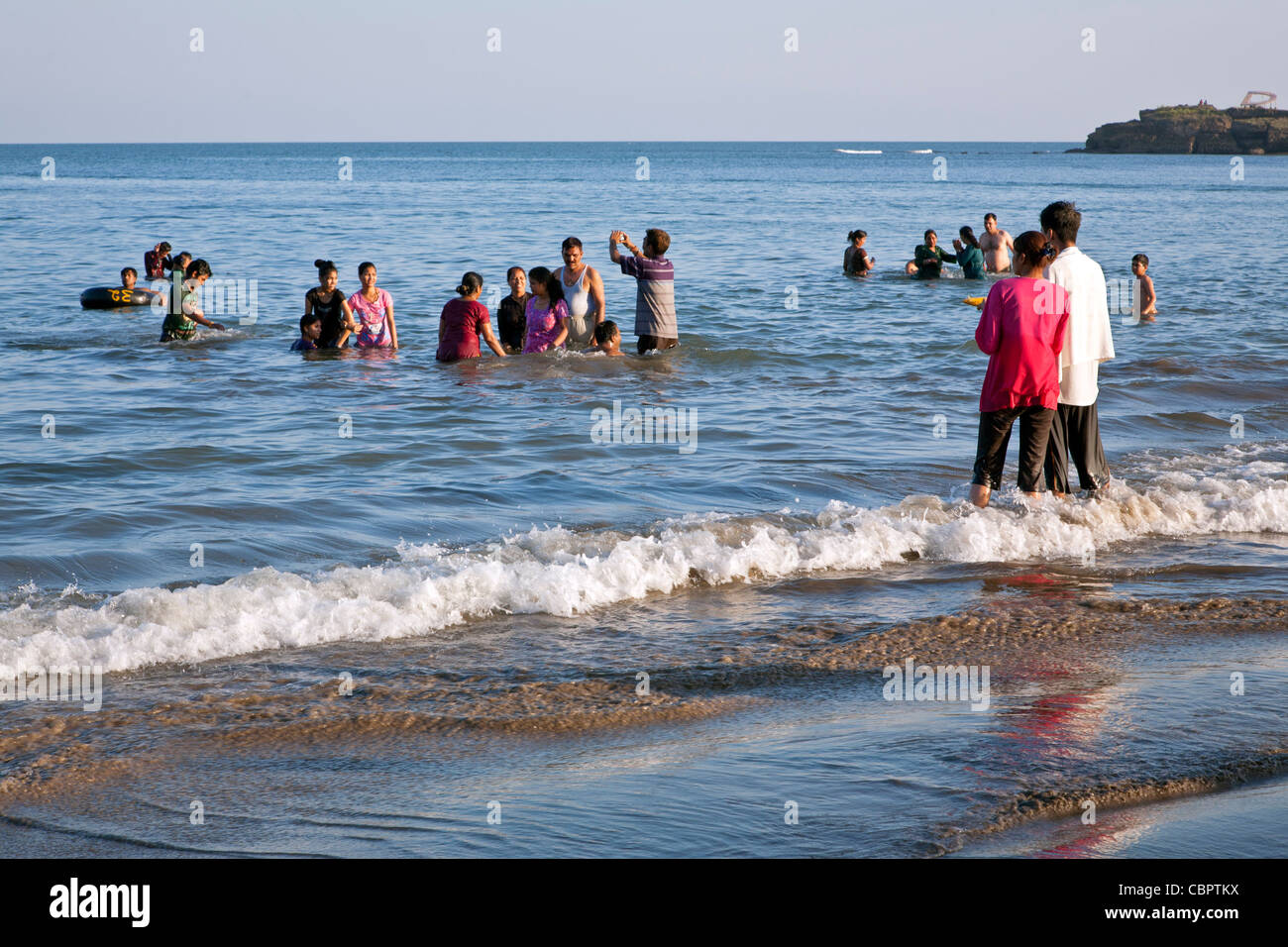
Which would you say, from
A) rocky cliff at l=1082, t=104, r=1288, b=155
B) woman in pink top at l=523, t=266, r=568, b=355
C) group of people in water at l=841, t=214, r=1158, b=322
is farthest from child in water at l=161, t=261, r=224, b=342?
rocky cliff at l=1082, t=104, r=1288, b=155

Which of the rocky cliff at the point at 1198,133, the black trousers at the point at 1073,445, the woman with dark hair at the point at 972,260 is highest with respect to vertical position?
the rocky cliff at the point at 1198,133

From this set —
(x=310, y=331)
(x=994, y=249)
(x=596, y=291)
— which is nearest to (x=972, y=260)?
(x=994, y=249)

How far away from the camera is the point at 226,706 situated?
4.40 meters

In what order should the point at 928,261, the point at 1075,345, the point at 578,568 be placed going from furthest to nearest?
1. the point at 928,261
2. the point at 1075,345
3. the point at 578,568

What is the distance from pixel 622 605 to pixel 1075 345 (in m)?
2.92

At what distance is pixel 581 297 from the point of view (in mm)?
12797

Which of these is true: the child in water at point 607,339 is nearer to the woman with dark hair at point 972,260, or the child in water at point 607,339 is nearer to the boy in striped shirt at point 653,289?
the boy in striped shirt at point 653,289

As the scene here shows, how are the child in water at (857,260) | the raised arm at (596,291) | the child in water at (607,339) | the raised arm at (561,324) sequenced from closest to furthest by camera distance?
the raised arm at (596,291) < the raised arm at (561,324) < the child in water at (607,339) < the child in water at (857,260)

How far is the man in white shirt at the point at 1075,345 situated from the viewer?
654cm

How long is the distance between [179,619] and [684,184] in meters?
70.1

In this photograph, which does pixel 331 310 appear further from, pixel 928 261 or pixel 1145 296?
pixel 928 261

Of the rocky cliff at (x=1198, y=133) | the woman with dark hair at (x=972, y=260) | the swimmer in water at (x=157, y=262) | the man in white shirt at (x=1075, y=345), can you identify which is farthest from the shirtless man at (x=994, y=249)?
the rocky cliff at (x=1198, y=133)

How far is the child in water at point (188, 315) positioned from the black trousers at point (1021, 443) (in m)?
10.7
